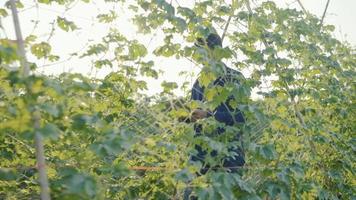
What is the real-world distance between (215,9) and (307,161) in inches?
55.2

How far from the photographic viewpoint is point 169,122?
7.62 ft

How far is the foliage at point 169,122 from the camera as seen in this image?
1646 millimetres

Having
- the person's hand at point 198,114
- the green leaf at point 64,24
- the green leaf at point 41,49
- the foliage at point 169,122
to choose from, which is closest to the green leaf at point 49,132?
the foliage at point 169,122

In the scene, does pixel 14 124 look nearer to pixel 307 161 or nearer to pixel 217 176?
pixel 217 176

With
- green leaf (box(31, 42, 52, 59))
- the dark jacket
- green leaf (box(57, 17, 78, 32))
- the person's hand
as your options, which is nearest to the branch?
green leaf (box(31, 42, 52, 59))

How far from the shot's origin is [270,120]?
2602mm

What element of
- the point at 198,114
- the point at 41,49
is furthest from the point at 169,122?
the point at 41,49

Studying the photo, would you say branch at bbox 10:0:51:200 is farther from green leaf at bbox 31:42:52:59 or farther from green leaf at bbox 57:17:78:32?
green leaf at bbox 57:17:78:32

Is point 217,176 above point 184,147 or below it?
below

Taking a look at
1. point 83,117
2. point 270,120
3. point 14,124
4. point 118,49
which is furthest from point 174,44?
point 14,124

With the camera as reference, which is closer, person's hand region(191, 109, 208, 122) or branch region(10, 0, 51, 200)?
branch region(10, 0, 51, 200)

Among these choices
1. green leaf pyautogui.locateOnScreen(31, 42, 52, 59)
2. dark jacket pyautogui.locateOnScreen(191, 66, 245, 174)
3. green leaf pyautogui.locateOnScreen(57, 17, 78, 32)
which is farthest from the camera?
dark jacket pyautogui.locateOnScreen(191, 66, 245, 174)

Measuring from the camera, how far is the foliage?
165 centimetres

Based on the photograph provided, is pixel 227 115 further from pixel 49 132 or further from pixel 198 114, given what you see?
pixel 49 132
